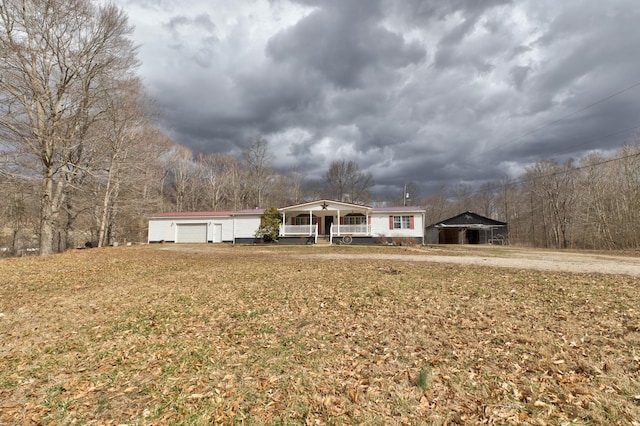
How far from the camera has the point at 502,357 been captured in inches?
134

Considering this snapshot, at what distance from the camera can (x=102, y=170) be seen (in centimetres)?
1642

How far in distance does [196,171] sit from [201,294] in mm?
35832

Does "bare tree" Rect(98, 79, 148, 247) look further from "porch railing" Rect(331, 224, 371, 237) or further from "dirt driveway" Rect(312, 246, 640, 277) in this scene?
"porch railing" Rect(331, 224, 371, 237)

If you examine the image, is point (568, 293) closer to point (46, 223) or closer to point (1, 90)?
point (46, 223)

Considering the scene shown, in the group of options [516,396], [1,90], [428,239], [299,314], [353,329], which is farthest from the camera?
[428,239]

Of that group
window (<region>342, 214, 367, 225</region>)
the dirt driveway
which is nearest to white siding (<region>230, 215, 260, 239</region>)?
window (<region>342, 214, 367, 225</region>)

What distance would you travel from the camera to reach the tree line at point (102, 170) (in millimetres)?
12352

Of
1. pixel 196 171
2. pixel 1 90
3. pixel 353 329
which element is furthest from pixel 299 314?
pixel 196 171

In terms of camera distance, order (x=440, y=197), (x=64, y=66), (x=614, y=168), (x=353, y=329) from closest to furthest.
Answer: (x=353, y=329)
(x=64, y=66)
(x=614, y=168)
(x=440, y=197)

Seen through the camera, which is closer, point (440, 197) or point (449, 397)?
point (449, 397)

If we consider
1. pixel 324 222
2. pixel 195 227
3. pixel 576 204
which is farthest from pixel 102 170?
pixel 576 204

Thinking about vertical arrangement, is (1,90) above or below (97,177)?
above

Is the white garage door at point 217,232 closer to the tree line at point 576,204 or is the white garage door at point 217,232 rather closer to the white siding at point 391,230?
the white siding at point 391,230

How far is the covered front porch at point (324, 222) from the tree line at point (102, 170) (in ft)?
35.9
